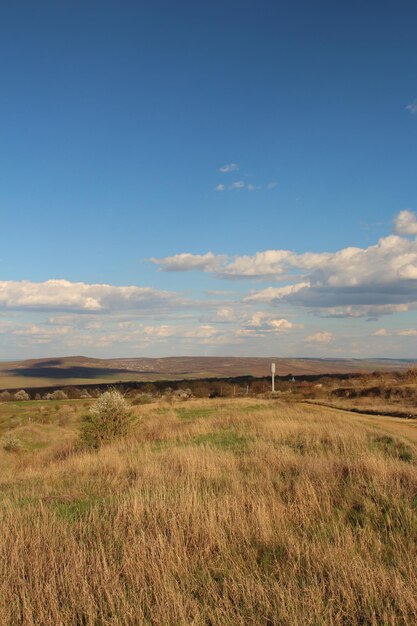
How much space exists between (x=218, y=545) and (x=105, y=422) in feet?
52.0

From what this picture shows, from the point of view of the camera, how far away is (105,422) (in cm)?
2014

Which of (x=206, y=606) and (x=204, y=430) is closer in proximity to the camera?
(x=206, y=606)

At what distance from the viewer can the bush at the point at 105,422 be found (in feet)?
64.6

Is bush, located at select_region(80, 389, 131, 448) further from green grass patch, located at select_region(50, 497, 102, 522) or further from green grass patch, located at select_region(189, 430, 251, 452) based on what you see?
green grass patch, located at select_region(50, 497, 102, 522)

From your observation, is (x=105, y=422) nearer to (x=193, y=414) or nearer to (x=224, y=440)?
(x=224, y=440)

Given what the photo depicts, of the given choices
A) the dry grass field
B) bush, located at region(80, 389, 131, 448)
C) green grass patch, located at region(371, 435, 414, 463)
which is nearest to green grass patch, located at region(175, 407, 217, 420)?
bush, located at region(80, 389, 131, 448)

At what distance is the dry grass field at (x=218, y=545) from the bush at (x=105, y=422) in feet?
31.4

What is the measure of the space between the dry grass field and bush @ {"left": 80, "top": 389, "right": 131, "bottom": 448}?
31.4 ft

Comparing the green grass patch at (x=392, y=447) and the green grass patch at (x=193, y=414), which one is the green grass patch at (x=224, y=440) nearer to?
the green grass patch at (x=392, y=447)

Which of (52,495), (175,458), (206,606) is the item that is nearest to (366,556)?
(206,606)

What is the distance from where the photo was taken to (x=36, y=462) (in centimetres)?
1636

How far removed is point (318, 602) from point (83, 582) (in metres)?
2.23

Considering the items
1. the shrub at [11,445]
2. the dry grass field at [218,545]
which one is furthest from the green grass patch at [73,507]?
the shrub at [11,445]

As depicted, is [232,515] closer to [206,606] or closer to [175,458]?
[206,606]
